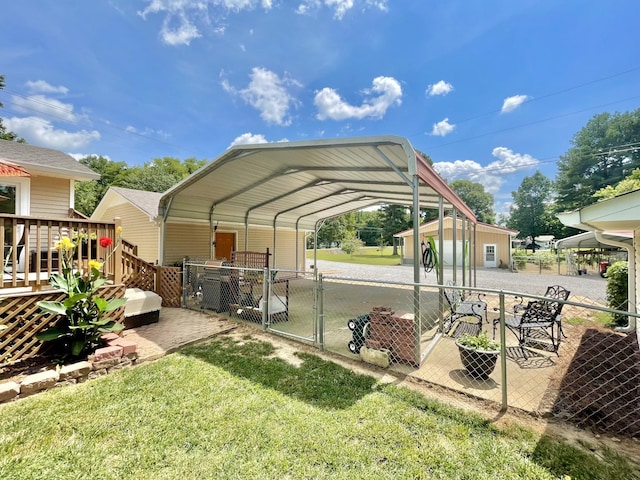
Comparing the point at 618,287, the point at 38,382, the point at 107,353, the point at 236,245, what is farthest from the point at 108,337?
the point at 618,287

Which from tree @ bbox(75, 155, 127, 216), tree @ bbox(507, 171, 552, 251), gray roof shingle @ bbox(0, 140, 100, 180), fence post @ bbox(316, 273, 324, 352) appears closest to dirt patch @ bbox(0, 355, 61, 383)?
fence post @ bbox(316, 273, 324, 352)

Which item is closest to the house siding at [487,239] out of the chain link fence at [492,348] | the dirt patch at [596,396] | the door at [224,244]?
the door at [224,244]

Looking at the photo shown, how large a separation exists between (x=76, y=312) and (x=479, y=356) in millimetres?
5214

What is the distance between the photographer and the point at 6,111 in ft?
62.4

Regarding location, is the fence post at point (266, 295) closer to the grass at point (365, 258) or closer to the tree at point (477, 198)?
the grass at point (365, 258)

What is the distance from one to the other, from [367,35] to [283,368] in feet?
49.9

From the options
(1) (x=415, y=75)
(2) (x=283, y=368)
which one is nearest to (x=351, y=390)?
(2) (x=283, y=368)

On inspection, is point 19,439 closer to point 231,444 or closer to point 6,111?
point 231,444

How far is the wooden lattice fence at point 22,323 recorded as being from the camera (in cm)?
347

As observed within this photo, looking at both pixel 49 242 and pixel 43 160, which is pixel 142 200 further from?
pixel 49 242

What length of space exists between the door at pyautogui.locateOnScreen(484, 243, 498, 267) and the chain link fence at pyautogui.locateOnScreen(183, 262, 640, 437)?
1643cm

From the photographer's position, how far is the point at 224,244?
12.4 m

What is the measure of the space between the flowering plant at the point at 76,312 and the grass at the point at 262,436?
2.63ft

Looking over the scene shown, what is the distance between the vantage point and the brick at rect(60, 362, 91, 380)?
3.21m
